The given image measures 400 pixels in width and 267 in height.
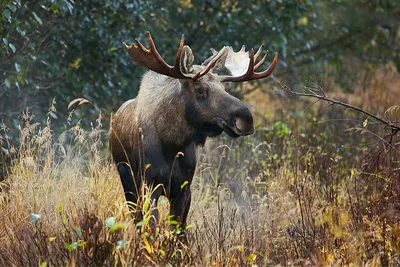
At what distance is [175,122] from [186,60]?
487 millimetres

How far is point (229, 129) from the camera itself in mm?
6406

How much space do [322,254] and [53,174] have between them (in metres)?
2.49

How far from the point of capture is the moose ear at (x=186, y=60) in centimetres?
656

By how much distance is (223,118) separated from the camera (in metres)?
6.45

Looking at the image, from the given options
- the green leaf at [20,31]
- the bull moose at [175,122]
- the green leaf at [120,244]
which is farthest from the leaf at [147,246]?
the green leaf at [20,31]

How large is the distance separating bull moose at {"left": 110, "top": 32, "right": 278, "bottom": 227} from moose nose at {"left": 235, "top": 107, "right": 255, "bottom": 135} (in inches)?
0.9

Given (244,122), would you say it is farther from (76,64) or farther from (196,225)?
(76,64)

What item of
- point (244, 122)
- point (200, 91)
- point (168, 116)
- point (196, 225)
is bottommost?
point (196, 225)

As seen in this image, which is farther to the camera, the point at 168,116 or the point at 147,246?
the point at 168,116

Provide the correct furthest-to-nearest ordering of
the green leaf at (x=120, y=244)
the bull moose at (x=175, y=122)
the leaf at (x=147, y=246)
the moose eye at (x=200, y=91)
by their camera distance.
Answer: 1. the moose eye at (x=200, y=91)
2. the bull moose at (x=175, y=122)
3. the leaf at (x=147, y=246)
4. the green leaf at (x=120, y=244)

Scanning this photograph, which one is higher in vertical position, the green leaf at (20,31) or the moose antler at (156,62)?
the moose antler at (156,62)

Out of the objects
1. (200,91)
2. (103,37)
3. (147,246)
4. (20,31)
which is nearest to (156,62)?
(200,91)

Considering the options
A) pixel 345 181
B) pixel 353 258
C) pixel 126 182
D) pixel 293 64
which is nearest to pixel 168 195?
pixel 126 182

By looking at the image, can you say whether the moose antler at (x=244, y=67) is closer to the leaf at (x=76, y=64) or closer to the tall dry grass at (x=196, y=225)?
the tall dry grass at (x=196, y=225)
